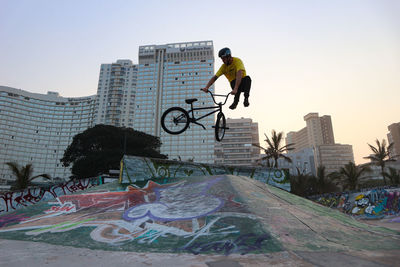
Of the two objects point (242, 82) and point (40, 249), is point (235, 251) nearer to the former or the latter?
point (40, 249)

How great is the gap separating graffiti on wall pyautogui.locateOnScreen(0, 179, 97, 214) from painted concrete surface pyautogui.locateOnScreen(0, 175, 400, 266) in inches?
457

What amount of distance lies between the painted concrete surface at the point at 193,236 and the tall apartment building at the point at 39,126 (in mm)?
132703

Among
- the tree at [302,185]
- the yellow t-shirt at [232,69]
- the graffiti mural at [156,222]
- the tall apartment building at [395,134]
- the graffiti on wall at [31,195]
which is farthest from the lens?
the tall apartment building at [395,134]

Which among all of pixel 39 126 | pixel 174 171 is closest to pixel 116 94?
pixel 39 126

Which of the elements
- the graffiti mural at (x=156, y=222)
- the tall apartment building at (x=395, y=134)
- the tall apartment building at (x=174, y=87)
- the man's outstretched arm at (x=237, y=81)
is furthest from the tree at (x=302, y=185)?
the tall apartment building at (x=395, y=134)

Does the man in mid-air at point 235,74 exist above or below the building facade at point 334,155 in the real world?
below

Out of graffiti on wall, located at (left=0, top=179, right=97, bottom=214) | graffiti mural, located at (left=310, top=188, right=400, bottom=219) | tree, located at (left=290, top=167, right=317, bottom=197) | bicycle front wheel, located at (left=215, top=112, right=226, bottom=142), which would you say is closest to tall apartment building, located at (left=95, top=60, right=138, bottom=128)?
tree, located at (left=290, top=167, right=317, bottom=197)

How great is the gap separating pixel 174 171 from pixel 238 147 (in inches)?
4224

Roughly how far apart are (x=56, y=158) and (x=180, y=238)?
14289cm

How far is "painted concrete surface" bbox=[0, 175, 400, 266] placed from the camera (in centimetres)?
416

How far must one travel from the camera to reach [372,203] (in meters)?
19.8

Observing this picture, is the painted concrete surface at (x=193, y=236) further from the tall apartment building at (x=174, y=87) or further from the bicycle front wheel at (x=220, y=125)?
the tall apartment building at (x=174, y=87)

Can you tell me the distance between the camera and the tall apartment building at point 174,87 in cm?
10106

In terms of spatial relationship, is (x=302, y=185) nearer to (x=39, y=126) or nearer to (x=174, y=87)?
(x=174, y=87)
